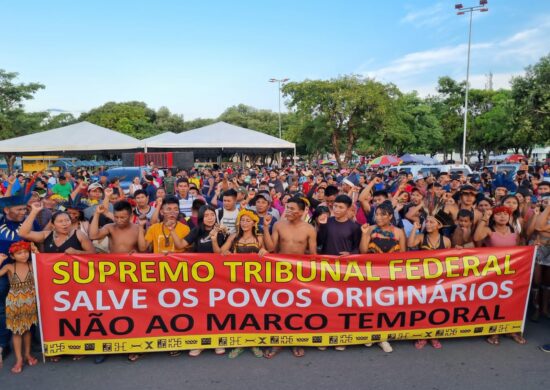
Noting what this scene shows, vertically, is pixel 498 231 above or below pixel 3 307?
above

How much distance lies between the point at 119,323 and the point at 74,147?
1196 inches

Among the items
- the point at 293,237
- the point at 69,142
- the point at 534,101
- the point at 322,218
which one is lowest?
the point at 293,237

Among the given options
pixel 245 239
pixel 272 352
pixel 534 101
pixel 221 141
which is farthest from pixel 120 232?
pixel 221 141

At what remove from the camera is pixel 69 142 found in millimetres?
31766

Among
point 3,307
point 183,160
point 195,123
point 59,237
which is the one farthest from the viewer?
point 195,123

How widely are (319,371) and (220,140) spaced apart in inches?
1179

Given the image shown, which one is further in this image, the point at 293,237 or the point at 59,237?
the point at 293,237

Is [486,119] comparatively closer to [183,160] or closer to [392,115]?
[392,115]

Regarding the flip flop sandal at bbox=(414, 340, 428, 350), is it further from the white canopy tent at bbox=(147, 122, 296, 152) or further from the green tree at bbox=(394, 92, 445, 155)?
the green tree at bbox=(394, 92, 445, 155)

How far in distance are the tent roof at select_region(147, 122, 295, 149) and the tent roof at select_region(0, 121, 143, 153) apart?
2567mm

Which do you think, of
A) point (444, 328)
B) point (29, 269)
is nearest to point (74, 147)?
point (29, 269)

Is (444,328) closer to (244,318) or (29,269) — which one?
(244,318)

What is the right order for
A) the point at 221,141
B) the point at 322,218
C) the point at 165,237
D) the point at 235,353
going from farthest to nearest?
the point at 221,141 → the point at 322,218 → the point at 165,237 → the point at 235,353

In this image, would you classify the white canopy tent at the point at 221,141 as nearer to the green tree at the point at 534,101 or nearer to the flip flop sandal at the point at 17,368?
the green tree at the point at 534,101
